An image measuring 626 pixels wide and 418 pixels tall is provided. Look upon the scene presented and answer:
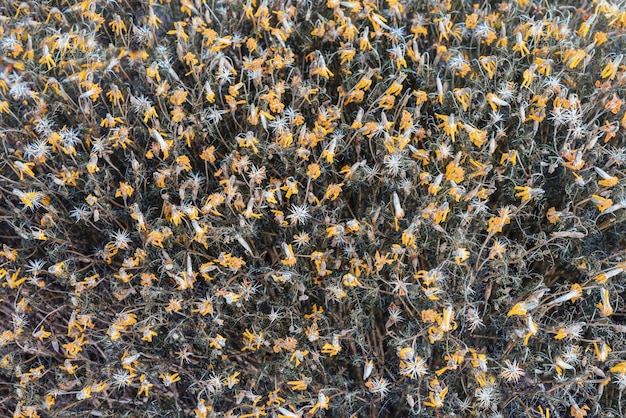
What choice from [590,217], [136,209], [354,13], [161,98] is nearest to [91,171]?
[136,209]

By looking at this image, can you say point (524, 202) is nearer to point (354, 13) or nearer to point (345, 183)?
point (345, 183)

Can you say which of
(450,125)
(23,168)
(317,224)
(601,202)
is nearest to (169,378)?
(317,224)

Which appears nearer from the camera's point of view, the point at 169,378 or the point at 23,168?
the point at 169,378

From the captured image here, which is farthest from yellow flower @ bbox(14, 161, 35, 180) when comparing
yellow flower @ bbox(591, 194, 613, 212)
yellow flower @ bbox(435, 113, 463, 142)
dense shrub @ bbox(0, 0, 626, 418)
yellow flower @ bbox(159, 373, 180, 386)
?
yellow flower @ bbox(591, 194, 613, 212)

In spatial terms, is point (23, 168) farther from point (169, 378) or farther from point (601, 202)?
point (601, 202)

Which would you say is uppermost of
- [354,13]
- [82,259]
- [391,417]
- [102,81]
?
[354,13]

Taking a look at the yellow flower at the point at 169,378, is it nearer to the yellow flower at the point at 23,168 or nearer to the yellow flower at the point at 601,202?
the yellow flower at the point at 23,168

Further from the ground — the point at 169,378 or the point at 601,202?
the point at 601,202

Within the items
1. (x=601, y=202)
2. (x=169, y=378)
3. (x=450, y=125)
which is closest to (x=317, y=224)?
(x=450, y=125)

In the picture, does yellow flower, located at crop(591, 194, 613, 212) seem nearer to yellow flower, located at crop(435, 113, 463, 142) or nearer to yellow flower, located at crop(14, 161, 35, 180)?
yellow flower, located at crop(435, 113, 463, 142)

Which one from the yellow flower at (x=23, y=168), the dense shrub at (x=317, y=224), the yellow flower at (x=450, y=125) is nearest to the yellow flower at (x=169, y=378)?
the dense shrub at (x=317, y=224)

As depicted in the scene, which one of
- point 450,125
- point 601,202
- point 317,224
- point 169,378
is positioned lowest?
point 169,378
